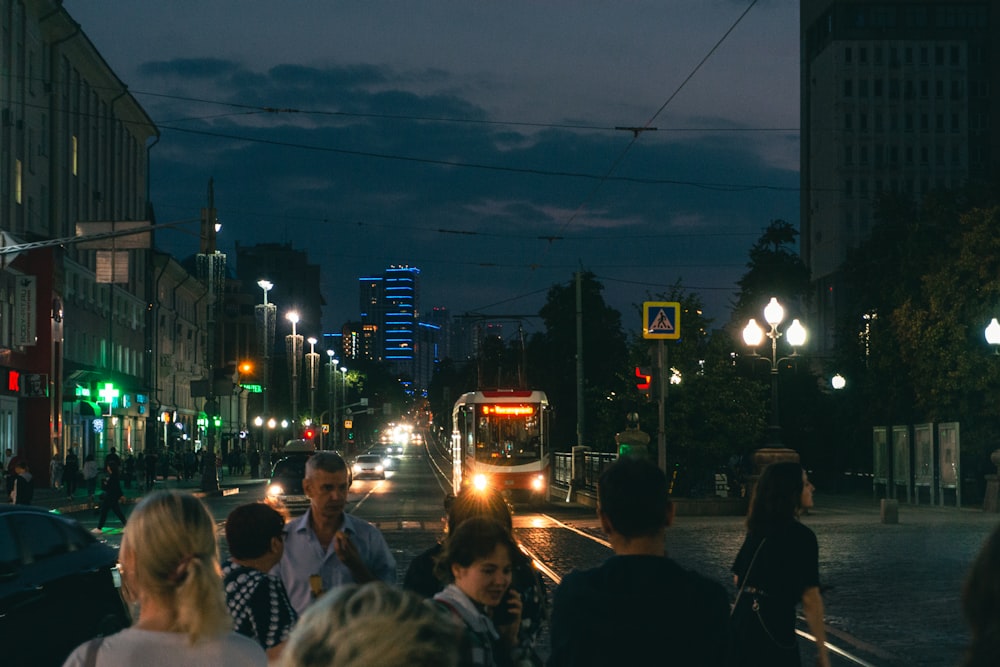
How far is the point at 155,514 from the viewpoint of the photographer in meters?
4.04

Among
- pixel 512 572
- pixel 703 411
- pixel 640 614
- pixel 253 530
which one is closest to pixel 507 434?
pixel 703 411

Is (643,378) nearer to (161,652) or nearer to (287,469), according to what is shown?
(287,469)

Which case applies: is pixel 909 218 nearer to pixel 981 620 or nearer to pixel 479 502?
pixel 479 502

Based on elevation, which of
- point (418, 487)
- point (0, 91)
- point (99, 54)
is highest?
point (99, 54)

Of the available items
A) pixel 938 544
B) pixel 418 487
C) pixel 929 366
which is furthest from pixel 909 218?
pixel 938 544

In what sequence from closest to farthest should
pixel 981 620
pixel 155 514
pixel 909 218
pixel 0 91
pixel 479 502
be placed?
1. pixel 981 620
2. pixel 155 514
3. pixel 479 502
4. pixel 0 91
5. pixel 909 218

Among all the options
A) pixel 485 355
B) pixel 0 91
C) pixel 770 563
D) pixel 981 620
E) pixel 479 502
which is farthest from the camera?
pixel 485 355

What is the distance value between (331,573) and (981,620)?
15.4 ft

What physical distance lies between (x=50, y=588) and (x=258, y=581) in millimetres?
6375

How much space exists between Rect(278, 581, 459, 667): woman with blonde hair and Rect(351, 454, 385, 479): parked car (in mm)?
74020

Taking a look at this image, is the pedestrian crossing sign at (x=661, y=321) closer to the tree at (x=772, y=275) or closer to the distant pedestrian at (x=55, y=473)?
the distant pedestrian at (x=55, y=473)

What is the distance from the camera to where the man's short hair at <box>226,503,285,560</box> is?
5.66 m

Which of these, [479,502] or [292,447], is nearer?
[479,502]

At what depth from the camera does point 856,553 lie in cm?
2427
